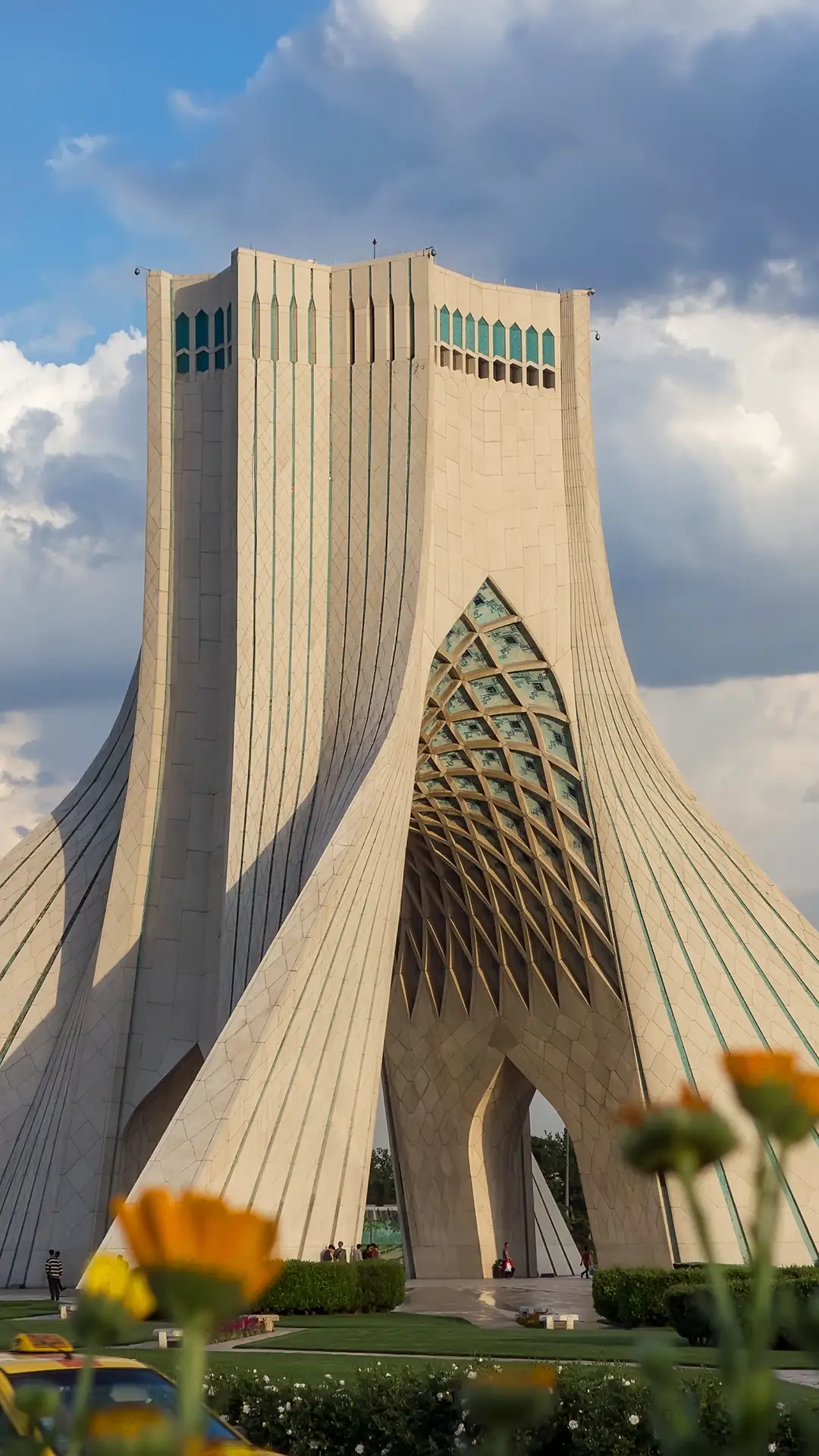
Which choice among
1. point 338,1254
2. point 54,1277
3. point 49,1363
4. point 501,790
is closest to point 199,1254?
point 49,1363

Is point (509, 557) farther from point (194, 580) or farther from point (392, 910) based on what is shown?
point (392, 910)

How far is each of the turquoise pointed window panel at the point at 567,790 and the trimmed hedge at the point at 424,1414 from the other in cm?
1725

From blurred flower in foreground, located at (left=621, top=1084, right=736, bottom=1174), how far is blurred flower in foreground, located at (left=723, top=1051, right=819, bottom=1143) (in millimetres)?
35

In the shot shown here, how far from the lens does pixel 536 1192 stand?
115 ft

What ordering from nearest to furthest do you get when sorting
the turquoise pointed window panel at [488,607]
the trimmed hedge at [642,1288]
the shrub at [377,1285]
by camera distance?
the trimmed hedge at [642,1288]
the shrub at [377,1285]
the turquoise pointed window panel at [488,607]

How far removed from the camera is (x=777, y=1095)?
4.88ft

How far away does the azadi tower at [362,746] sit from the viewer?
23938 mm

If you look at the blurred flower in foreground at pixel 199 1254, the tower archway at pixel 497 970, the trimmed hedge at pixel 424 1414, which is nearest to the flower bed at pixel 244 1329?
the trimmed hedge at pixel 424 1414

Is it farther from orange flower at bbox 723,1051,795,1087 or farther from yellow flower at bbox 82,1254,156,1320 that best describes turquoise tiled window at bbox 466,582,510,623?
orange flower at bbox 723,1051,795,1087

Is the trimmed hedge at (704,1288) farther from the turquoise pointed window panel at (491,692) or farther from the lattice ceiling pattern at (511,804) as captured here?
the turquoise pointed window panel at (491,692)

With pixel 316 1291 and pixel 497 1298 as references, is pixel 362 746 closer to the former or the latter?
pixel 316 1291

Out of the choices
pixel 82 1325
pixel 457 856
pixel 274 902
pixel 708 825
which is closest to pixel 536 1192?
pixel 457 856

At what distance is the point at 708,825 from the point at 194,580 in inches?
333

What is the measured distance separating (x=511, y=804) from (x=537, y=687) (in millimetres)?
1968
